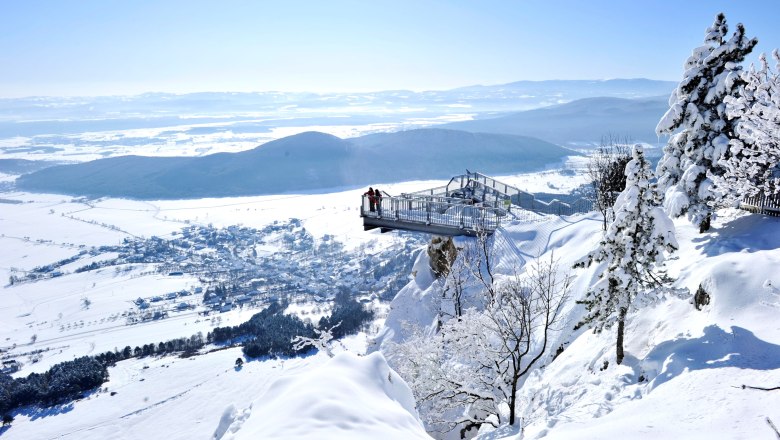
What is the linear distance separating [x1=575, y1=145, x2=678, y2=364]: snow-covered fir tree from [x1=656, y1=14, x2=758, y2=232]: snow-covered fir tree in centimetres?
628

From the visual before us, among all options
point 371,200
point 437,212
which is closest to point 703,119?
point 437,212

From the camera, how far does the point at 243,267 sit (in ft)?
464

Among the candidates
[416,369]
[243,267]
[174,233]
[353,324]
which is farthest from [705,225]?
[174,233]

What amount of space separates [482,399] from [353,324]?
7235 cm

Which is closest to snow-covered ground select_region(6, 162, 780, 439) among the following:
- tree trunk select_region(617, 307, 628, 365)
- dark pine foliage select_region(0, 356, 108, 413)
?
tree trunk select_region(617, 307, 628, 365)

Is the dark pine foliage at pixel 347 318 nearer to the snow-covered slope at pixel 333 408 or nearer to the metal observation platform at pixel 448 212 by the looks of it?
the metal observation platform at pixel 448 212

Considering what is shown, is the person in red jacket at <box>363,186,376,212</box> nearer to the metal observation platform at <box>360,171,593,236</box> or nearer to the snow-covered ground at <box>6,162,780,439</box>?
the metal observation platform at <box>360,171,593,236</box>

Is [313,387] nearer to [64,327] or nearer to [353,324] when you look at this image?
[353,324]

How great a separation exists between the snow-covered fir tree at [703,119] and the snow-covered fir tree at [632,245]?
20.6 ft

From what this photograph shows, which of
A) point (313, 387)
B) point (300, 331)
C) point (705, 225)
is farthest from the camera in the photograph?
point (300, 331)

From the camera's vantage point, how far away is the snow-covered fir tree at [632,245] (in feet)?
38.1

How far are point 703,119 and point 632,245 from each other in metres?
8.49

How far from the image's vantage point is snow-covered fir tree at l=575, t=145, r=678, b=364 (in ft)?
38.1

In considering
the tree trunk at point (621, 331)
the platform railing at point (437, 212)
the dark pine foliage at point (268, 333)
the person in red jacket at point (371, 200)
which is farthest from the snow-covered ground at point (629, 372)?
the dark pine foliage at point (268, 333)
